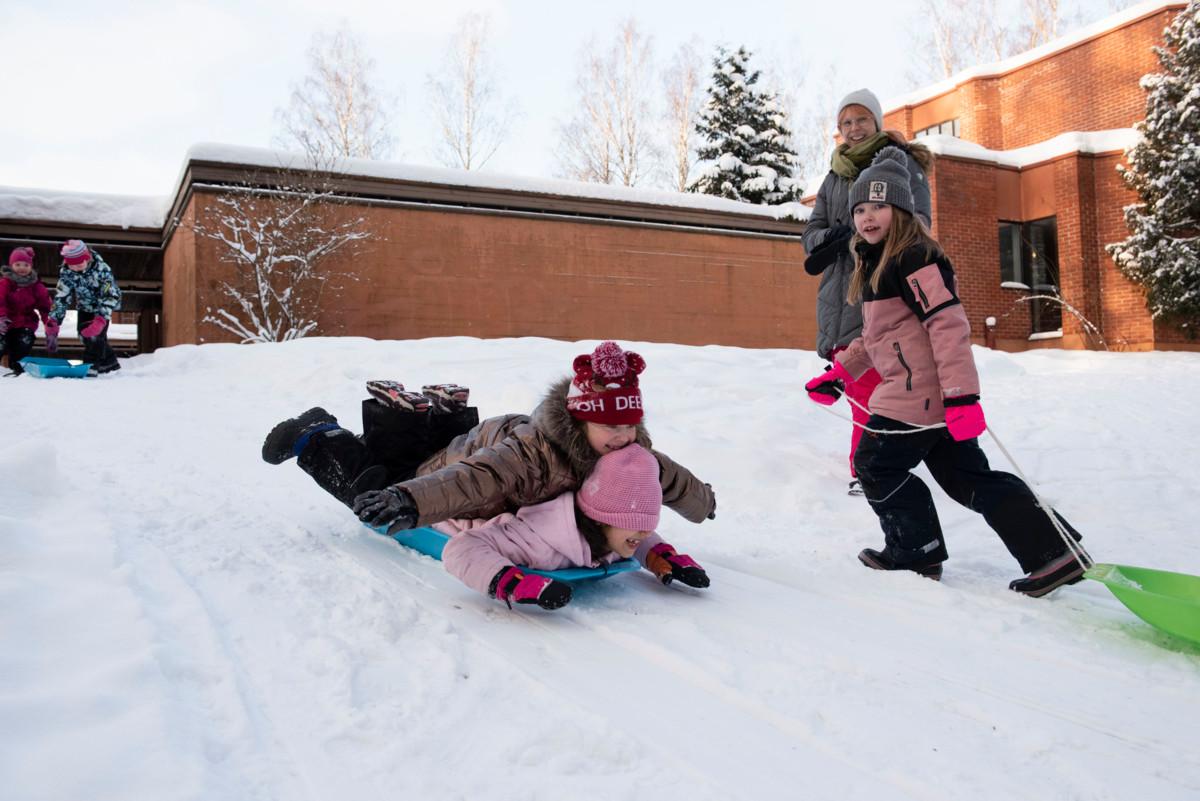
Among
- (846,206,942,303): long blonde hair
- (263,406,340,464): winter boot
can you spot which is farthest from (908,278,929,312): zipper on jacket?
(263,406,340,464): winter boot

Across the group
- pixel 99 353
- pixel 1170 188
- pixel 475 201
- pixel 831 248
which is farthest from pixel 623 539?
pixel 1170 188

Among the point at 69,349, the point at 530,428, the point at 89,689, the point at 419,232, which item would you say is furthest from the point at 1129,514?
the point at 69,349

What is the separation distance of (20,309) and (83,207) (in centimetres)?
685

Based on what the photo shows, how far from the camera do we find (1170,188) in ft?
45.8

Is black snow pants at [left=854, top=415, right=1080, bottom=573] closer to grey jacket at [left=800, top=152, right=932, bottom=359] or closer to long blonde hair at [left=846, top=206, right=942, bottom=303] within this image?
long blonde hair at [left=846, top=206, right=942, bottom=303]

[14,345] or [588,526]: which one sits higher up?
[14,345]

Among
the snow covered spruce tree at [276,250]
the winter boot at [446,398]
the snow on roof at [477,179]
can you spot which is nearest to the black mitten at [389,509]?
the winter boot at [446,398]

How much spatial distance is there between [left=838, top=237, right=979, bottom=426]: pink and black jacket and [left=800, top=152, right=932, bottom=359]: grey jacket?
1.14 meters

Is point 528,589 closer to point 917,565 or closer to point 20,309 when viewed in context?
point 917,565

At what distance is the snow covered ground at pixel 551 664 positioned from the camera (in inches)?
60.1

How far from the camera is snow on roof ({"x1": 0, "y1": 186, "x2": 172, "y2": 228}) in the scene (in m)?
14.8

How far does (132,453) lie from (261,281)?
7.85 meters

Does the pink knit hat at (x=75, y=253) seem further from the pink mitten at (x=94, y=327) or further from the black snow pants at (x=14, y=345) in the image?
the black snow pants at (x=14, y=345)

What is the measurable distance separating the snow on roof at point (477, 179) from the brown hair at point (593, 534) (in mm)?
11367
